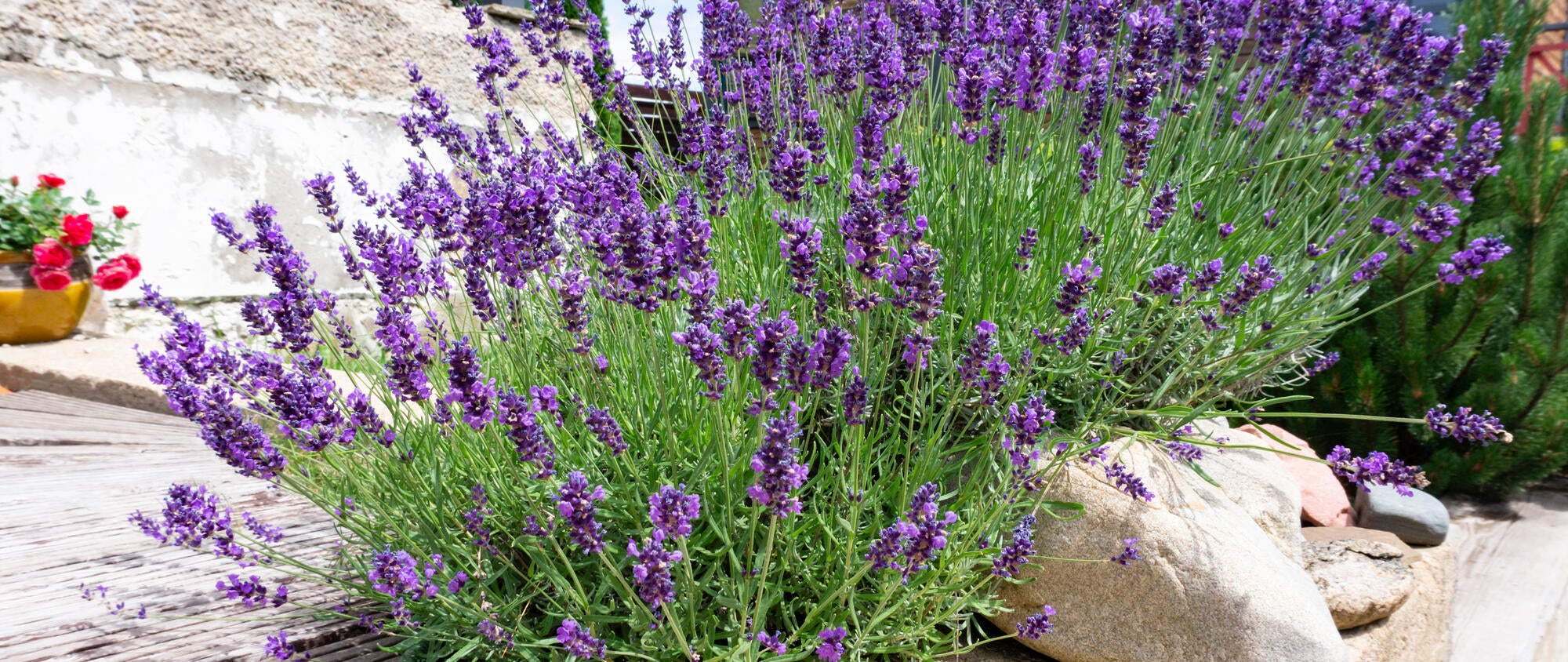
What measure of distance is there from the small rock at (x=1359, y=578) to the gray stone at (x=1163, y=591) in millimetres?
439

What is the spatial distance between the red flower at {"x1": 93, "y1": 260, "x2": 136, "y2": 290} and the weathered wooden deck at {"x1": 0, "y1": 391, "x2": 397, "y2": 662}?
5.07ft

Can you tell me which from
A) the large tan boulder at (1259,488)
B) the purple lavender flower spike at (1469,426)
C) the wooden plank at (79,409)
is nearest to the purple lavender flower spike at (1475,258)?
the purple lavender flower spike at (1469,426)

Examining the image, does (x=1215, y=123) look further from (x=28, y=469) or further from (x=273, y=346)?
(x=28, y=469)

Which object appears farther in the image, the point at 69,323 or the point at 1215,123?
the point at 69,323

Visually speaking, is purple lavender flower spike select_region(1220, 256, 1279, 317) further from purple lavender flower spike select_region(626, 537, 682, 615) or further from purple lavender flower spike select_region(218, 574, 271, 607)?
purple lavender flower spike select_region(218, 574, 271, 607)

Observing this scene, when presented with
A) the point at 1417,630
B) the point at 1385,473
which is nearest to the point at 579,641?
the point at 1385,473

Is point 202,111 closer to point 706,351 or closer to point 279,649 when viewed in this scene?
point 279,649

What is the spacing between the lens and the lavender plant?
4.84ft

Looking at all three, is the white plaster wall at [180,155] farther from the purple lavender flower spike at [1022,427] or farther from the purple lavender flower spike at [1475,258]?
the purple lavender flower spike at [1475,258]

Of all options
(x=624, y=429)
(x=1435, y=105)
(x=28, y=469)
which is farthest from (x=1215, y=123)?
(x=28, y=469)

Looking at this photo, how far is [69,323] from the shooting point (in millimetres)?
4645

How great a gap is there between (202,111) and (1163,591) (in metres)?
5.64

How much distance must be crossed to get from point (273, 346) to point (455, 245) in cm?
44

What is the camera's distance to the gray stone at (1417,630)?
2689 millimetres
